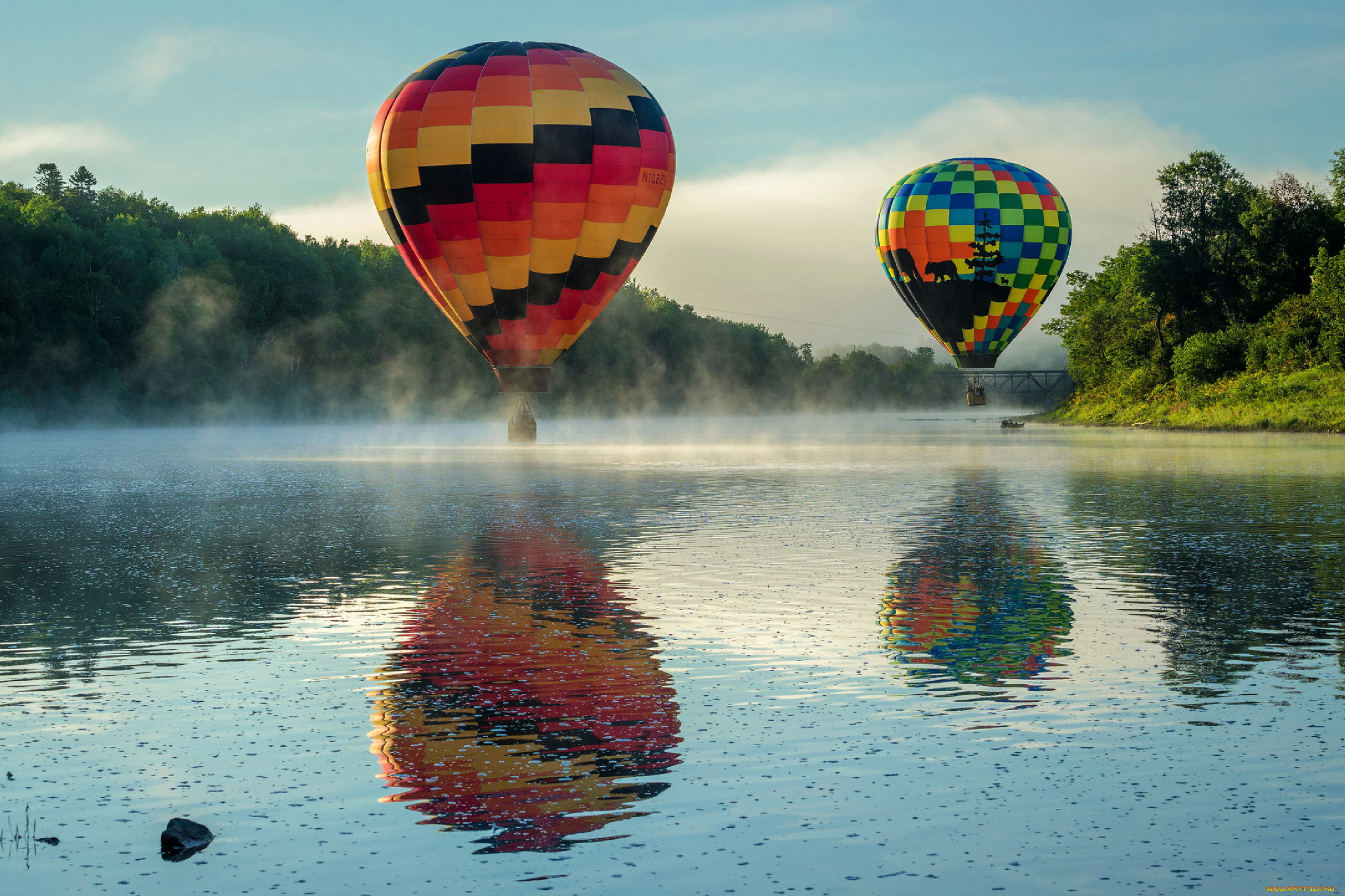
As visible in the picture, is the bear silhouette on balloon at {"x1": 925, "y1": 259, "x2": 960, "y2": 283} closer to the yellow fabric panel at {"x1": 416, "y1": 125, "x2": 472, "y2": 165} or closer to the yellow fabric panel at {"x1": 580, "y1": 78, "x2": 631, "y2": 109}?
the yellow fabric panel at {"x1": 580, "y1": 78, "x2": 631, "y2": 109}

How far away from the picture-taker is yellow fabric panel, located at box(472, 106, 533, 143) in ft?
136

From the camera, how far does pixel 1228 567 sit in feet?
60.2

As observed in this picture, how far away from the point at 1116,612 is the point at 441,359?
136 meters

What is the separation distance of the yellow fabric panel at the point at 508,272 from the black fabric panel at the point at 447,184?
1899 mm

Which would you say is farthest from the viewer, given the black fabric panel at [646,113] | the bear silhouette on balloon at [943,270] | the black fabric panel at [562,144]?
the bear silhouette on balloon at [943,270]

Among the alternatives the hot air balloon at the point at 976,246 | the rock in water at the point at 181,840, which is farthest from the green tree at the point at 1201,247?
the rock in water at the point at 181,840

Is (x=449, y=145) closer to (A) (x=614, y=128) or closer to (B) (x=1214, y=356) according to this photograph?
(A) (x=614, y=128)

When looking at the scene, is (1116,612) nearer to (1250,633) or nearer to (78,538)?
(1250,633)

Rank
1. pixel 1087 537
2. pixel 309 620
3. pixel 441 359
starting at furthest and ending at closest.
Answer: pixel 441 359
pixel 1087 537
pixel 309 620

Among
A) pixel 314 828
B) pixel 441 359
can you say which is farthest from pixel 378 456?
pixel 441 359

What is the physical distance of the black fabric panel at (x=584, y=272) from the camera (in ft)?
142

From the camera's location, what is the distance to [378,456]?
55.5 metres

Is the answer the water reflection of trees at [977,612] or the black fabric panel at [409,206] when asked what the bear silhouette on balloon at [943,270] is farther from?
the water reflection of trees at [977,612]

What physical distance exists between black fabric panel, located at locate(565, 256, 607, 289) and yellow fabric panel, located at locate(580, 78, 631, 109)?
4.39 metres
